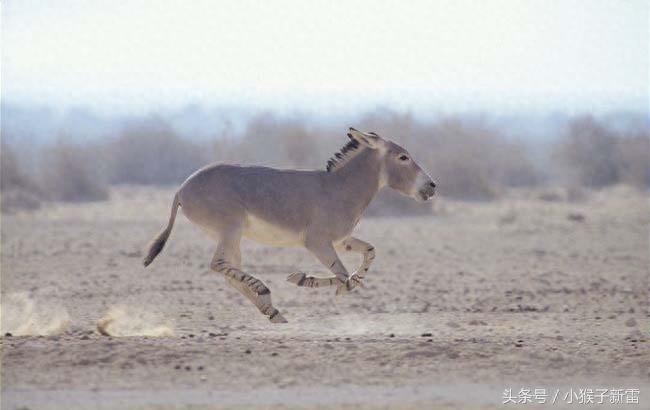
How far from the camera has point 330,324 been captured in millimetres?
12672

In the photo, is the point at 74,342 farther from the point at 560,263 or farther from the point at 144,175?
the point at 144,175

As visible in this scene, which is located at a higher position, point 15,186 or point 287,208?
point 15,186

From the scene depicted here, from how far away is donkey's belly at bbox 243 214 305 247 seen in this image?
11.2 m

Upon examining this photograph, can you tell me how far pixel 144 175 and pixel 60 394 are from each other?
30.7 meters

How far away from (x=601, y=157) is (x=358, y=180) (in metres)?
29.0

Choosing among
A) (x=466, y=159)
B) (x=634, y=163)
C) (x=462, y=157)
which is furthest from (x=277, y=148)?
(x=634, y=163)

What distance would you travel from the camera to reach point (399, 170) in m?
11.6

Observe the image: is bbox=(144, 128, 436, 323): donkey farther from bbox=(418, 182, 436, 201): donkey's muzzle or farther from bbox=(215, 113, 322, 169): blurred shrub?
bbox=(215, 113, 322, 169): blurred shrub

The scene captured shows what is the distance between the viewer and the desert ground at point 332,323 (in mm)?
8789

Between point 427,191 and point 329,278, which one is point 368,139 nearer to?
point 427,191

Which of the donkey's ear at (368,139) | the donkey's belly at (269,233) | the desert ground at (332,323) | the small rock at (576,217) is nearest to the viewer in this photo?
the desert ground at (332,323)

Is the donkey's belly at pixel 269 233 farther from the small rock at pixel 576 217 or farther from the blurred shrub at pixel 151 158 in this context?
the blurred shrub at pixel 151 158

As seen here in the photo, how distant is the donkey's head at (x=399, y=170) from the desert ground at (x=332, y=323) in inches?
61.9

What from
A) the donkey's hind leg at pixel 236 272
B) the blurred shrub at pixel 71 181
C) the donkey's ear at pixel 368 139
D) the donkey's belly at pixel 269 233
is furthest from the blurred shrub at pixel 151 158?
the donkey's hind leg at pixel 236 272
